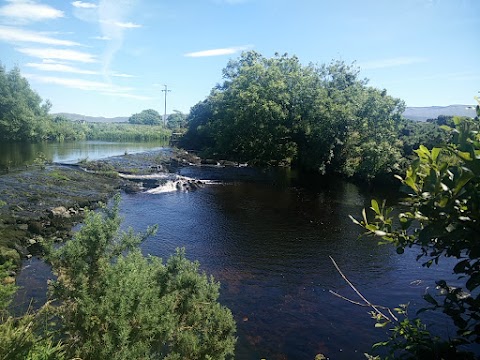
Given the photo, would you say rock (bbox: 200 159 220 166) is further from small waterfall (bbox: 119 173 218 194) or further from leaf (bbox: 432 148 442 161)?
leaf (bbox: 432 148 442 161)

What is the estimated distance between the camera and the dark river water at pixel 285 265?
1030 centimetres

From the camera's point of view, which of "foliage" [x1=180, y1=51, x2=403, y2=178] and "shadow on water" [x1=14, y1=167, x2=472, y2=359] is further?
"foliage" [x1=180, y1=51, x2=403, y2=178]

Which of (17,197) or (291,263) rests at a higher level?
(17,197)

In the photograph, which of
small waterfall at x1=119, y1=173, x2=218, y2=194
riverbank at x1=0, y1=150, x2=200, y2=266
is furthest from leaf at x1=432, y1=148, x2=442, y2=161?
small waterfall at x1=119, y1=173, x2=218, y2=194

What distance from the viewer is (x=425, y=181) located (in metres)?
→ 2.57

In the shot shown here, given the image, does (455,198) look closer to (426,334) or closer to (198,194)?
(426,334)

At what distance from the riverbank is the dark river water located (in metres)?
2.03

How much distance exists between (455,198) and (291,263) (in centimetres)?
1344

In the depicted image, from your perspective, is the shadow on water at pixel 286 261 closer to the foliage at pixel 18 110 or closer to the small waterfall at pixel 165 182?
the small waterfall at pixel 165 182

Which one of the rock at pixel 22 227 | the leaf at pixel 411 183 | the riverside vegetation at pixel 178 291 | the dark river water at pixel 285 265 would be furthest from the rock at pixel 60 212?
the leaf at pixel 411 183

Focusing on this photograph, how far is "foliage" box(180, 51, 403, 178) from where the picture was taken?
123 feet

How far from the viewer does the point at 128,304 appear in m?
6.17

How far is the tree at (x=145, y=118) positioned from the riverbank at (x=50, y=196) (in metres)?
127

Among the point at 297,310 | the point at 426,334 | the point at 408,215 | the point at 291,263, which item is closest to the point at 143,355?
the point at 426,334
